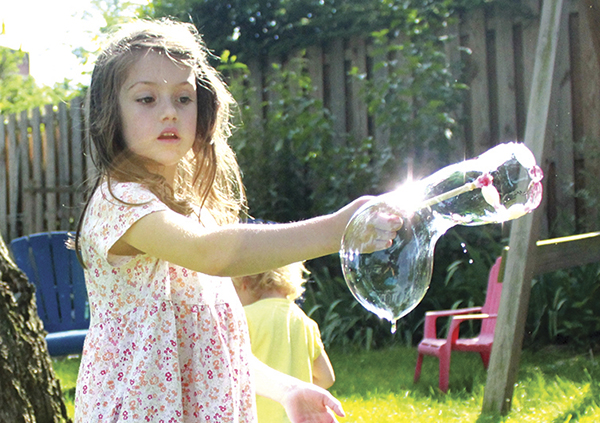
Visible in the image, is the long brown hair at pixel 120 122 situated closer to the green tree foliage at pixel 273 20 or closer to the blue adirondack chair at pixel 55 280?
the blue adirondack chair at pixel 55 280

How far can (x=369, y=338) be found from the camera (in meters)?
5.42

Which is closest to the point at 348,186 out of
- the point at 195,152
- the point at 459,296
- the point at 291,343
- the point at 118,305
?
the point at 459,296

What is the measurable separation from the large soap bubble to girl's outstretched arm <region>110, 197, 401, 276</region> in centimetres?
5

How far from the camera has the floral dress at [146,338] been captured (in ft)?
5.06

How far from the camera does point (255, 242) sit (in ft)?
4.43

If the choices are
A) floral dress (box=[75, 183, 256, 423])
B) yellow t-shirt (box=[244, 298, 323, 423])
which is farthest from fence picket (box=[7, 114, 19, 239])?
floral dress (box=[75, 183, 256, 423])

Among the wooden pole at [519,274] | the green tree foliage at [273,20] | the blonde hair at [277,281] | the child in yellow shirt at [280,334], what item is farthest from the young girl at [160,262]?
the green tree foliage at [273,20]

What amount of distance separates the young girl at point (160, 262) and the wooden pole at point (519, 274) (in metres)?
1.94

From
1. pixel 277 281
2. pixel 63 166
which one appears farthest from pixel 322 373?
pixel 63 166

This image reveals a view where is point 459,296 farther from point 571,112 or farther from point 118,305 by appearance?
point 118,305

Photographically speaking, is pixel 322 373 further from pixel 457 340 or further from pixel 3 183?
pixel 3 183

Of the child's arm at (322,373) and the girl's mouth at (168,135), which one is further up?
the girl's mouth at (168,135)

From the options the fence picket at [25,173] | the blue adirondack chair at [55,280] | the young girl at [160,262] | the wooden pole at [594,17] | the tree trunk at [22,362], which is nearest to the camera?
the young girl at [160,262]

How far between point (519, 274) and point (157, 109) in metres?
2.32
